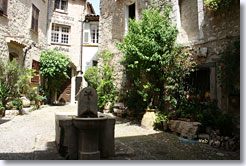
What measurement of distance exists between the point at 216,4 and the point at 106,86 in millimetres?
5463

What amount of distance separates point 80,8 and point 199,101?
11190 mm

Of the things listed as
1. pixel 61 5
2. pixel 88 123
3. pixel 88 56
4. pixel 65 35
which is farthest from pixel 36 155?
pixel 61 5

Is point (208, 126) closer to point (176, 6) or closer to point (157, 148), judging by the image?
point (157, 148)

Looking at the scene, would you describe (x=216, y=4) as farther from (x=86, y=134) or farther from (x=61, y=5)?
(x=61, y=5)

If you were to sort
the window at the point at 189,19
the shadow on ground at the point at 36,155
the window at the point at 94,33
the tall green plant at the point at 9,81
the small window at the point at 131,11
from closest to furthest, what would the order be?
1. the shadow on ground at the point at 36,155
2. the window at the point at 189,19
3. the tall green plant at the point at 9,81
4. the small window at the point at 131,11
5. the window at the point at 94,33

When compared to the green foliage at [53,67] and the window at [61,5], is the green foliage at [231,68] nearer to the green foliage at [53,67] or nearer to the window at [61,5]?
the green foliage at [53,67]

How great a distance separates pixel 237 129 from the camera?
4422mm

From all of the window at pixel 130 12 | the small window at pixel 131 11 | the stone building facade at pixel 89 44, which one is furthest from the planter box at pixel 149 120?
the stone building facade at pixel 89 44

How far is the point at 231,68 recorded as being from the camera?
452cm

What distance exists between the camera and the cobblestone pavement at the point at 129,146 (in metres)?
3.43

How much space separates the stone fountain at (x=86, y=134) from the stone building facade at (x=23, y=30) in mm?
6402

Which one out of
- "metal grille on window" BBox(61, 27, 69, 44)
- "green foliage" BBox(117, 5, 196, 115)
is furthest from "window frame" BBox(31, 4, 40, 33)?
"green foliage" BBox(117, 5, 196, 115)

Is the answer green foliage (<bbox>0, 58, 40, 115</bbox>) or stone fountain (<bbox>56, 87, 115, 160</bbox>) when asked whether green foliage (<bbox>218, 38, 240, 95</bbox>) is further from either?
green foliage (<bbox>0, 58, 40, 115</bbox>)

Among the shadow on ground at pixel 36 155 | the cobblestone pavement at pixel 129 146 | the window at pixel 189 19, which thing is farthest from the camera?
the window at pixel 189 19
